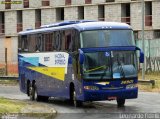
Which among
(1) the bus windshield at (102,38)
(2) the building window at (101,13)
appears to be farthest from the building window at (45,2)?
(1) the bus windshield at (102,38)

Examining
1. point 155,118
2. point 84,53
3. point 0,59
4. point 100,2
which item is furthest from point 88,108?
point 0,59

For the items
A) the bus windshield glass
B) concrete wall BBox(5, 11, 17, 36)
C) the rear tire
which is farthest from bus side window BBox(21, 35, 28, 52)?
concrete wall BBox(5, 11, 17, 36)

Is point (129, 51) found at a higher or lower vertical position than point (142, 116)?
higher

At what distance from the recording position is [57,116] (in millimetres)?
19000

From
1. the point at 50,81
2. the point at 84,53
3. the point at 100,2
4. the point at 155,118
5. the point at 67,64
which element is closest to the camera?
the point at 155,118

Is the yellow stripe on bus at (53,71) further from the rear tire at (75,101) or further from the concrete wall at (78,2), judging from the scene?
the concrete wall at (78,2)

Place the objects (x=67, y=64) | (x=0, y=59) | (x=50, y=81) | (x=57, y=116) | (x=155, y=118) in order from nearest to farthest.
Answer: (x=155, y=118), (x=57, y=116), (x=67, y=64), (x=50, y=81), (x=0, y=59)

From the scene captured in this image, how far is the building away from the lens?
201ft

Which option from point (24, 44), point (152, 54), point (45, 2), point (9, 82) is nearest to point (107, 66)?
point (24, 44)

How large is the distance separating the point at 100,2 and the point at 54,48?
130ft

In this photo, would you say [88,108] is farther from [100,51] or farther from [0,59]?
[0,59]

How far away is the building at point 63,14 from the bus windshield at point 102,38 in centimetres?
3628

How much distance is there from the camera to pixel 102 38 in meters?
22.1

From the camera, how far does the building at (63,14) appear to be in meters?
61.3
